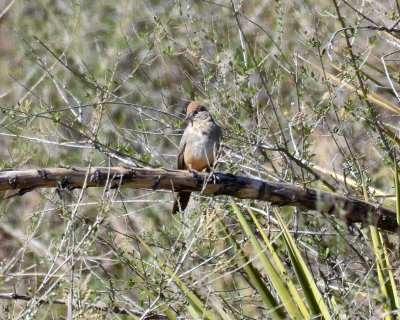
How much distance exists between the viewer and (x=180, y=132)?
19.8ft

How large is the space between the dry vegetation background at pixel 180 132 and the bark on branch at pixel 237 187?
0.12m

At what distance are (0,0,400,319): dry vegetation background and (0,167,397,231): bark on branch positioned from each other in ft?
0.40

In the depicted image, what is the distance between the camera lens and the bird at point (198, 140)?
5.11 metres

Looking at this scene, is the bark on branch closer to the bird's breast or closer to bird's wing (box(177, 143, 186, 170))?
the bird's breast

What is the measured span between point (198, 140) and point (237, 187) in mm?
1072

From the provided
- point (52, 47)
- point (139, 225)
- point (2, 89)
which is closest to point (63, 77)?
point (52, 47)

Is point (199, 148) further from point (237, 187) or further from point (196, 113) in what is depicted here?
point (237, 187)

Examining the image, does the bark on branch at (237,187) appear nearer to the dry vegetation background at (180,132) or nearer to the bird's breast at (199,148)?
the dry vegetation background at (180,132)

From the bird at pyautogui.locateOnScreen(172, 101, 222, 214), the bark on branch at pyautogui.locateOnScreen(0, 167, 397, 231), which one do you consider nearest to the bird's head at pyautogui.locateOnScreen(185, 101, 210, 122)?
the bird at pyautogui.locateOnScreen(172, 101, 222, 214)

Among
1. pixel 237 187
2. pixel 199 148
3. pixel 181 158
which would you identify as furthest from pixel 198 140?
pixel 237 187

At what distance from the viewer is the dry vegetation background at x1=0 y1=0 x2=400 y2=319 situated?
398 cm

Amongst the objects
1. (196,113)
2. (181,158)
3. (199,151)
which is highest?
(196,113)

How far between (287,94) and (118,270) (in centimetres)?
209

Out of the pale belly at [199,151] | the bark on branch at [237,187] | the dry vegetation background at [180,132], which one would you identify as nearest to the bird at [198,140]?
the pale belly at [199,151]
